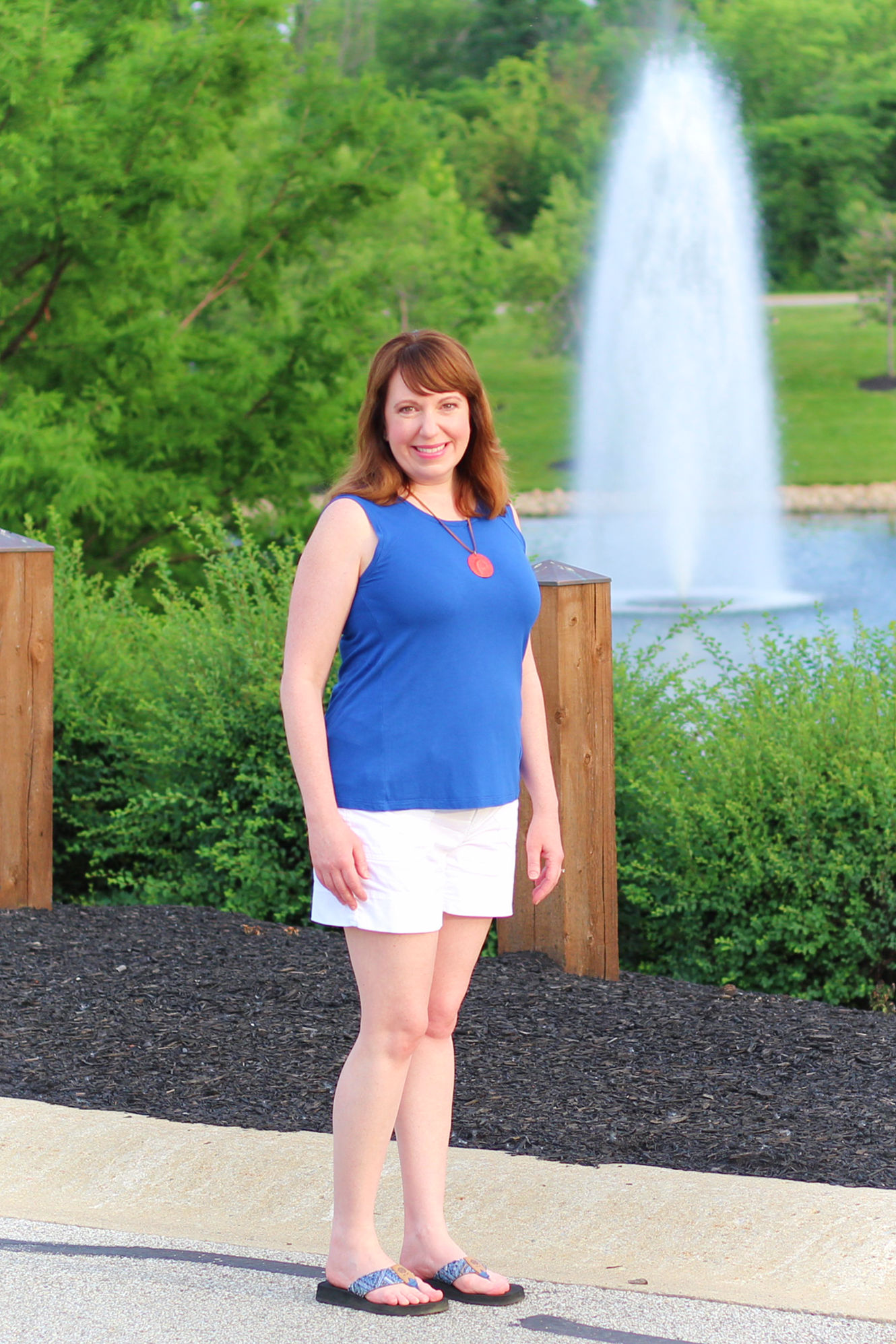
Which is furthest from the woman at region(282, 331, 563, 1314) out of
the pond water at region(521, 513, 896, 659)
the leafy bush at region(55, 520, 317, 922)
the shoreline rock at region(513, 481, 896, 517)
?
the shoreline rock at region(513, 481, 896, 517)

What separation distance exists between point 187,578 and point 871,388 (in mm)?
44738

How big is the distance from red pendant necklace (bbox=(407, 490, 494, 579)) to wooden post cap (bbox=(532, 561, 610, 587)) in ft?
6.26

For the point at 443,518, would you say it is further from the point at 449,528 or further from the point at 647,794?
the point at 647,794

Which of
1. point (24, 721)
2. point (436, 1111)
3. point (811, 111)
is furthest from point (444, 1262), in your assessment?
point (811, 111)

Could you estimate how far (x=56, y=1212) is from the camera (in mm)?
3195

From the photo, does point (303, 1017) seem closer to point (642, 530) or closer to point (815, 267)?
point (642, 530)

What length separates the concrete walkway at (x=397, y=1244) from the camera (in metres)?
2.68

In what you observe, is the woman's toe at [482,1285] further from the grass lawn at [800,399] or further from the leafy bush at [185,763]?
the grass lawn at [800,399]

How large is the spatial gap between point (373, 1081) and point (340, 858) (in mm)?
414

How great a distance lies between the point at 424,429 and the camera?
2.65 metres

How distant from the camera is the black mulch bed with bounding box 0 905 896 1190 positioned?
347 centimetres

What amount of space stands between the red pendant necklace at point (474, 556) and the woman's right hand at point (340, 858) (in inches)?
18.9

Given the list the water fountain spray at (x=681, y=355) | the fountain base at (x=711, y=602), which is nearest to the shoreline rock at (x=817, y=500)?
the water fountain spray at (x=681, y=355)

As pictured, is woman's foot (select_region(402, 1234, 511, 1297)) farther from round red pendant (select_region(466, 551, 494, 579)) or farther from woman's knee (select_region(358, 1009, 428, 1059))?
round red pendant (select_region(466, 551, 494, 579))
